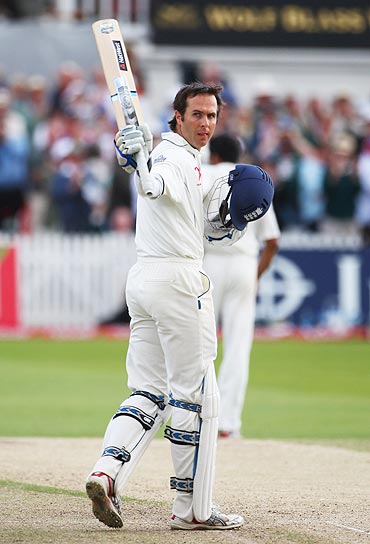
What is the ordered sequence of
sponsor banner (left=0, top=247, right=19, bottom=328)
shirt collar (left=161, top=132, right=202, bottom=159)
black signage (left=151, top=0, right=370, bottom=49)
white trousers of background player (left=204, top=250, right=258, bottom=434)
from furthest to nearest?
black signage (left=151, top=0, right=370, bottom=49)
sponsor banner (left=0, top=247, right=19, bottom=328)
white trousers of background player (left=204, top=250, right=258, bottom=434)
shirt collar (left=161, top=132, right=202, bottom=159)

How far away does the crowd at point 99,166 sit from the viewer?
68.0ft

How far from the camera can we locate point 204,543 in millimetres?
6723

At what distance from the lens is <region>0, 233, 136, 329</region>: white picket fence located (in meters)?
20.0

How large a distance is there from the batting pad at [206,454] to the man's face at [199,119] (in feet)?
4.30

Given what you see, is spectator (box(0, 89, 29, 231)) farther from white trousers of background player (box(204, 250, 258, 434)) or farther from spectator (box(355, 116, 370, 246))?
white trousers of background player (box(204, 250, 258, 434))

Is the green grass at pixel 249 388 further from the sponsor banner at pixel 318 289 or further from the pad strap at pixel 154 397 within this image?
the pad strap at pixel 154 397

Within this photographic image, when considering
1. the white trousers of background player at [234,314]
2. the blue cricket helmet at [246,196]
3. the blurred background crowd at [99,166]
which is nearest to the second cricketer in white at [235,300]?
the white trousers of background player at [234,314]

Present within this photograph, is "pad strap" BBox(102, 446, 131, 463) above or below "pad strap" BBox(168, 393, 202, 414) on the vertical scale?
below

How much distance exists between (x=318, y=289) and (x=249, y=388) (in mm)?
5817

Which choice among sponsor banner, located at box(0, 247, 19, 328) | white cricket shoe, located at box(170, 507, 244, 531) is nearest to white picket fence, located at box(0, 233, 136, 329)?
sponsor banner, located at box(0, 247, 19, 328)

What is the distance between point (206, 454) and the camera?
715 centimetres

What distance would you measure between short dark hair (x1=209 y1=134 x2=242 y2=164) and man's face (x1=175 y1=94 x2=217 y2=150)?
3.55 m

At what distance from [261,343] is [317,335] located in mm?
1274

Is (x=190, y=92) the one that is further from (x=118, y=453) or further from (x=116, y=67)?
(x=118, y=453)
